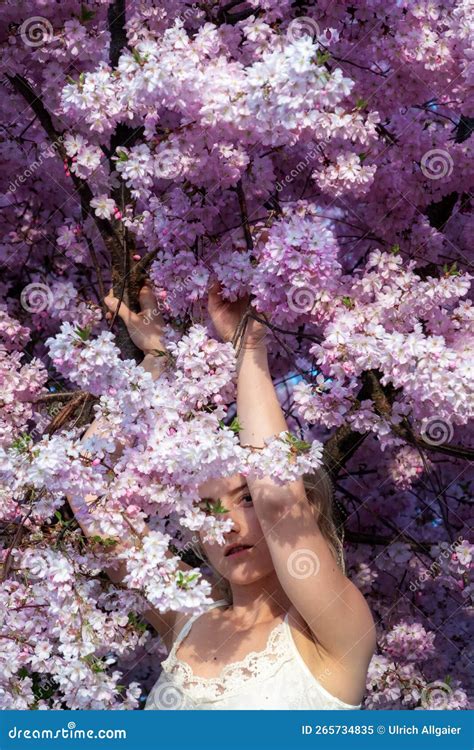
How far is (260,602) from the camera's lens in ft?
14.8

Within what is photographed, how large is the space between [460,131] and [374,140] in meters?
1.11

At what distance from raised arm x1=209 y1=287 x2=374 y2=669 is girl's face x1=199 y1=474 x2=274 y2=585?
243 mm

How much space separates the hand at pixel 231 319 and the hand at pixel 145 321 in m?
0.75

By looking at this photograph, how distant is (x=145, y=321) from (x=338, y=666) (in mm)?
1835

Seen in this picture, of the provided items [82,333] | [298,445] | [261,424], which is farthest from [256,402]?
[82,333]

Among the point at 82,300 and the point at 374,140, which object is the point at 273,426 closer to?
the point at 374,140

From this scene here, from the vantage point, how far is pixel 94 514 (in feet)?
13.3

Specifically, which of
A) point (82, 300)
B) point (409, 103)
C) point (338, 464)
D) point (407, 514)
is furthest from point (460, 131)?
point (407, 514)

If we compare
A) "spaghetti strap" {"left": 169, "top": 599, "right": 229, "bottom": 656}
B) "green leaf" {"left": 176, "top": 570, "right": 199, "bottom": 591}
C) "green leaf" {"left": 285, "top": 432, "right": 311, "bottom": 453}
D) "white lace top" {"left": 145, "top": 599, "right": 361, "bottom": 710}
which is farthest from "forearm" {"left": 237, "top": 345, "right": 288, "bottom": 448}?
"spaghetti strap" {"left": 169, "top": 599, "right": 229, "bottom": 656}

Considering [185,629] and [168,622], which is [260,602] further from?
[168,622]

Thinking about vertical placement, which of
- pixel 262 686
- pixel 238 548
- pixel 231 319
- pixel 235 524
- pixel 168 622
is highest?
pixel 231 319

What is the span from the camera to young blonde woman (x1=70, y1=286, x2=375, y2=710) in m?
4.11

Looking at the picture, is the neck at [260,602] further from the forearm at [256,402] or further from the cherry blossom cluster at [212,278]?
the forearm at [256,402]

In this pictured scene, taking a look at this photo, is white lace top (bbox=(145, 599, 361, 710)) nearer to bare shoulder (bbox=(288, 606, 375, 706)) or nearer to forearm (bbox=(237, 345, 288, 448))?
bare shoulder (bbox=(288, 606, 375, 706))
